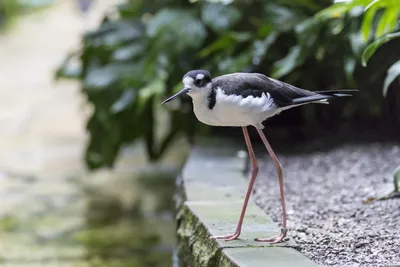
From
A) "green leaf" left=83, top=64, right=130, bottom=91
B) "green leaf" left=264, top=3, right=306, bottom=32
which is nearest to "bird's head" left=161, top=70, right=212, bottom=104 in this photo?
"green leaf" left=264, top=3, right=306, bottom=32

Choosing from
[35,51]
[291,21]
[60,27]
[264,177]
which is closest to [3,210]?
[264,177]

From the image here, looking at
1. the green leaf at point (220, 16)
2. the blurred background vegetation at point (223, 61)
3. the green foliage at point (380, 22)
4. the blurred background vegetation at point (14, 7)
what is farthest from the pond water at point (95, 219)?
the blurred background vegetation at point (14, 7)

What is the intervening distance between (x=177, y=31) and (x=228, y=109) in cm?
231

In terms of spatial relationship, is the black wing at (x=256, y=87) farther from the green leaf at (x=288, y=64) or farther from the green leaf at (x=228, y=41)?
the green leaf at (x=228, y=41)

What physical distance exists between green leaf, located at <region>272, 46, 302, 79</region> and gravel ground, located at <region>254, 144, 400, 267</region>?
1.74 feet

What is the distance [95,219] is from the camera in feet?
15.5

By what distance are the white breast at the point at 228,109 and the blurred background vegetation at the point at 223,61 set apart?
1.63m

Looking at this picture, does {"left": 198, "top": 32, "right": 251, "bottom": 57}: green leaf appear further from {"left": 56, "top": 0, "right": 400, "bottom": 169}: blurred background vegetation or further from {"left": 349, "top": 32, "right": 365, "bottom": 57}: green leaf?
{"left": 349, "top": 32, "right": 365, "bottom": 57}: green leaf

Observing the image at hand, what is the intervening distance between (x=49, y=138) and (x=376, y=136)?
3.65m

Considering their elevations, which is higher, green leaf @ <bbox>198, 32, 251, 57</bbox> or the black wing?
the black wing

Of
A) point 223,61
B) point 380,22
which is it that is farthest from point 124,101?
point 380,22

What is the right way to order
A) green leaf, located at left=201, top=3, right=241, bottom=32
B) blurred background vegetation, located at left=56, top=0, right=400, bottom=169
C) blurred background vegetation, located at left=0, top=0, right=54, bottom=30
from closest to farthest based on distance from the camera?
blurred background vegetation, located at left=56, top=0, right=400, bottom=169
green leaf, located at left=201, top=3, right=241, bottom=32
blurred background vegetation, located at left=0, top=0, right=54, bottom=30

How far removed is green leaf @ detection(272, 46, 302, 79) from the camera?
13.1ft

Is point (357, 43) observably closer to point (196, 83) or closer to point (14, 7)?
point (196, 83)
